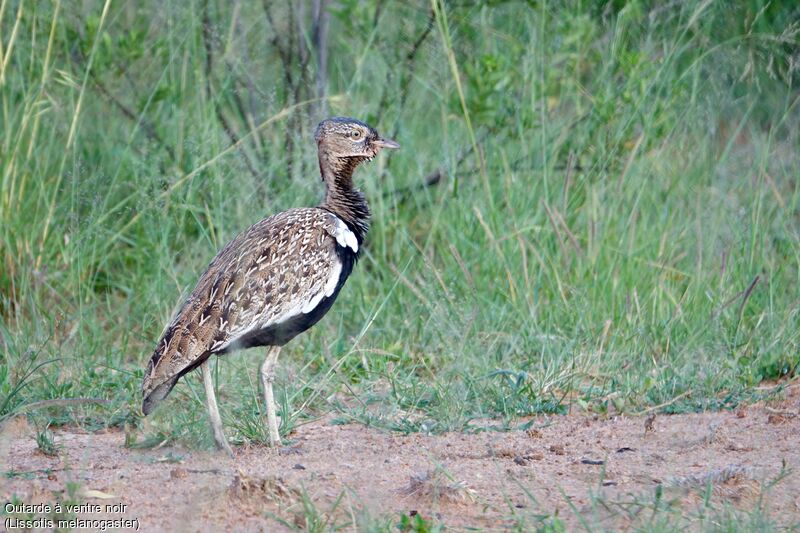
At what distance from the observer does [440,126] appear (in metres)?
7.84

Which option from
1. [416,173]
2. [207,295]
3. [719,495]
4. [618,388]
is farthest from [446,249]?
[719,495]

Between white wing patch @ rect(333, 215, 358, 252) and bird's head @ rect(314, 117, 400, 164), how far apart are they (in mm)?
354

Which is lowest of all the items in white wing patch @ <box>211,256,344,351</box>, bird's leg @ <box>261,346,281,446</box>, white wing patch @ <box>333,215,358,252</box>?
bird's leg @ <box>261,346,281,446</box>

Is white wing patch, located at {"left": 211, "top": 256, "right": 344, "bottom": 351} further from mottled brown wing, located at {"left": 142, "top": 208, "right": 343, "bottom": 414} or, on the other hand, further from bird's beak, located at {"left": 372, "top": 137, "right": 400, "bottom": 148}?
bird's beak, located at {"left": 372, "top": 137, "right": 400, "bottom": 148}

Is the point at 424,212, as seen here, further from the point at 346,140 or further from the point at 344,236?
the point at 344,236

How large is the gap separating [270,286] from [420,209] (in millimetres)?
2337

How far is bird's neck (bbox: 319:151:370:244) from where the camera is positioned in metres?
5.09

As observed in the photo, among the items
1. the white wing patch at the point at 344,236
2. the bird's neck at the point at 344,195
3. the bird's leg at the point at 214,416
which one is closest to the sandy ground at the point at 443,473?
the bird's leg at the point at 214,416

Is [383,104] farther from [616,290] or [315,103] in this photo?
[616,290]

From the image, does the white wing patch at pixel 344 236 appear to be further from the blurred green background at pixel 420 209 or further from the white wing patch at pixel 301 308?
the blurred green background at pixel 420 209

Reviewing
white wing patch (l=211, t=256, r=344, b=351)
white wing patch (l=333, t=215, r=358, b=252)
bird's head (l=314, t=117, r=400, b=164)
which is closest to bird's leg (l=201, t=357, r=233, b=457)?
white wing patch (l=211, t=256, r=344, b=351)

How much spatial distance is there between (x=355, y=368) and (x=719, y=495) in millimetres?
2117

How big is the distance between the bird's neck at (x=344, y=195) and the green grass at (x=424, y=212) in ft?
1.78

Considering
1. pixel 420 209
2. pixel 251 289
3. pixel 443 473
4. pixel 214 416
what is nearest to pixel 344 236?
pixel 251 289
